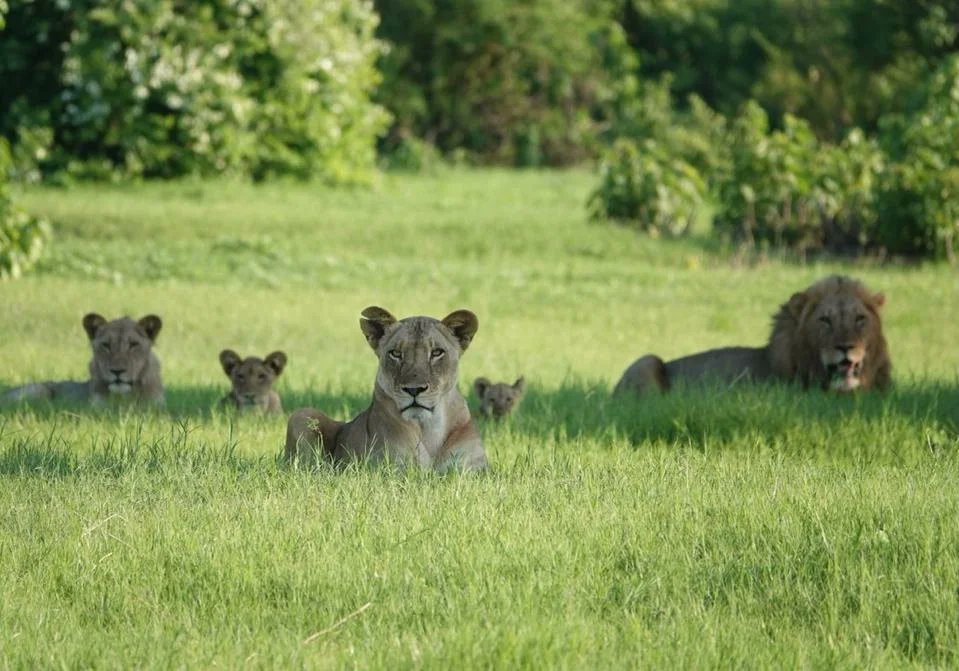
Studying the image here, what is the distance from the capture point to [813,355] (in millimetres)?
11594

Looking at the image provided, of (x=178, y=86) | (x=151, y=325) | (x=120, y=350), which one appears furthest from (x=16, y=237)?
(x=178, y=86)

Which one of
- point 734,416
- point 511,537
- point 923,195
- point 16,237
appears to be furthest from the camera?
point 923,195

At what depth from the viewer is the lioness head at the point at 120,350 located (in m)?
11.3

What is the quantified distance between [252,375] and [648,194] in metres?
15.2

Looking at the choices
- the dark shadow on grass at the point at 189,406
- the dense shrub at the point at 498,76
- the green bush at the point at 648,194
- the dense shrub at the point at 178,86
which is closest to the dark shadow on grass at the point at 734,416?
the dark shadow on grass at the point at 189,406

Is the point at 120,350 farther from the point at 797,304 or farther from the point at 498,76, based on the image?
the point at 498,76

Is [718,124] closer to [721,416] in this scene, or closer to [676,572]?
[721,416]

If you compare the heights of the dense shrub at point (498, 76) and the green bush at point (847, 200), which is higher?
the dense shrub at point (498, 76)

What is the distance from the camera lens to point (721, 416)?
31.9 ft

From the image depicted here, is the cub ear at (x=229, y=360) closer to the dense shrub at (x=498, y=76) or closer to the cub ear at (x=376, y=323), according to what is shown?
the cub ear at (x=376, y=323)

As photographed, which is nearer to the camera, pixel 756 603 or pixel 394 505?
pixel 756 603

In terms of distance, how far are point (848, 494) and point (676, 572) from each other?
127 cm

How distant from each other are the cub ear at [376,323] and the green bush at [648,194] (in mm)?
18055

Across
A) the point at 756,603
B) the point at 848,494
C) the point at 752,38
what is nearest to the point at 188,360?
the point at 848,494
